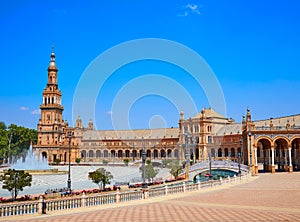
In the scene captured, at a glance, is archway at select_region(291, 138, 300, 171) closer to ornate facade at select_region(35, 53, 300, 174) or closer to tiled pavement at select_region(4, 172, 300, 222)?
ornate facade at select_region(35, 53, 300, 174)

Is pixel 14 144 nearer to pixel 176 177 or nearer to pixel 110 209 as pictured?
pixel 176 177

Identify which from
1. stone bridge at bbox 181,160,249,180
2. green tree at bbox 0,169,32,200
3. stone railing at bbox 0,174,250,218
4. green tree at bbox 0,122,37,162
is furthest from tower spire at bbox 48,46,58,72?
stone railing at bbox 0,174,250,218

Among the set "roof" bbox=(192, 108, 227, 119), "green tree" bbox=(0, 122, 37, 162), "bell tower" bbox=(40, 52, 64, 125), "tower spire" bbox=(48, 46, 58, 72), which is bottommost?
"green tree" bbox=(0, 122, 37, 162)

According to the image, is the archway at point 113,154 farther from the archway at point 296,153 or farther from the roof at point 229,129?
the archway at point 296,153

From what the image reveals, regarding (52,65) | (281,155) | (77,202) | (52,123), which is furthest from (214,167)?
(52,65)

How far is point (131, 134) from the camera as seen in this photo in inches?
4552

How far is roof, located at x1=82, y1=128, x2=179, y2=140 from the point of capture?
109 metres

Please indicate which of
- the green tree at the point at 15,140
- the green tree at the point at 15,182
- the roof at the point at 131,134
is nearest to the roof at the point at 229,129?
the roof at the point at 131,134

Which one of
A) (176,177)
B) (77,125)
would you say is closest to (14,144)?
(77,125)

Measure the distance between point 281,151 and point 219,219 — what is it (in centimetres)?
4314

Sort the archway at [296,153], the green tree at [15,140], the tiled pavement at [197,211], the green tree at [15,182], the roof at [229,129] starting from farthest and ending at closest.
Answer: the green tree at [15,140]
the roof at [229,129]
the archway at [296,153]
the green tree at [15,182]
the tiled pavement at [197,211]

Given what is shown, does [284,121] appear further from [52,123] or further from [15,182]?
[52,123]

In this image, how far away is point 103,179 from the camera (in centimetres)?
3122

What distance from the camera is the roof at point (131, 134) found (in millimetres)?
108625
